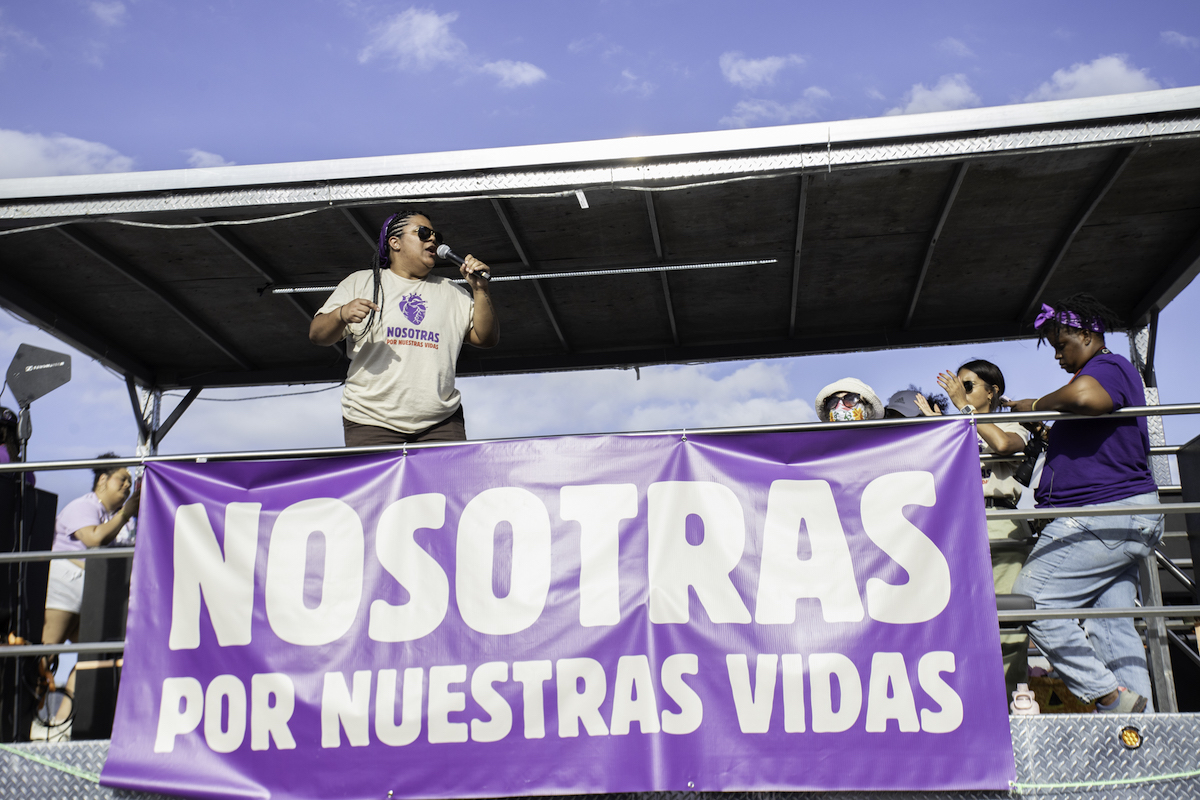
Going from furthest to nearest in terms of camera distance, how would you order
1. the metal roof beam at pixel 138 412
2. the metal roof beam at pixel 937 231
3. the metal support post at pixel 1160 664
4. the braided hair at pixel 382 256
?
the metal roof beam at pixel 138 412 < the metal roof beam at pixel 937 231 < the braided hair at pixel 382 256 < the metal support post at pixel 1160 664

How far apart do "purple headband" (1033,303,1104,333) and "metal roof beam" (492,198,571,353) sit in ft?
9.69

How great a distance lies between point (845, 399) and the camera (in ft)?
16.5

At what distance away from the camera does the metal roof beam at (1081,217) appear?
184 inches

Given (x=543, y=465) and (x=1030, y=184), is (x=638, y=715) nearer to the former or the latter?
(x=543, y=465)

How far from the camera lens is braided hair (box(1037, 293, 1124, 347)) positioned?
13.2 feet

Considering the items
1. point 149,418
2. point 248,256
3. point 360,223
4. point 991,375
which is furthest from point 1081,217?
point 149,418

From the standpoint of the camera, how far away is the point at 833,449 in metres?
3.55

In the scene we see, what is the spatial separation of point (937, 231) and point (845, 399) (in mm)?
1327

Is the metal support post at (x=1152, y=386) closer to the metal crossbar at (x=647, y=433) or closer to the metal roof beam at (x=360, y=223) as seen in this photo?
the metal crossbar at (x=647, y=433)

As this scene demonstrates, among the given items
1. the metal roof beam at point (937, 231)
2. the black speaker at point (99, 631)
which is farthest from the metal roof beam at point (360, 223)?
the metal roof beam at point (937, 231)

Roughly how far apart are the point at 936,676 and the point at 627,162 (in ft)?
8.86

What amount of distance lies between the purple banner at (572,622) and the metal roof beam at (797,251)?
6.05ft

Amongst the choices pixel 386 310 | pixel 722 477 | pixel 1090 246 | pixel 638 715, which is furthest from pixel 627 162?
pixel 1090 246

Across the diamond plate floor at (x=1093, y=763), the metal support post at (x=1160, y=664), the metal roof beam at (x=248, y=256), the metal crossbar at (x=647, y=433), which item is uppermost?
the metal roof beam at (x=248, y=256)
